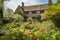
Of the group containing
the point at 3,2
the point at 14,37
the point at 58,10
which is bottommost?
the point at 58,10

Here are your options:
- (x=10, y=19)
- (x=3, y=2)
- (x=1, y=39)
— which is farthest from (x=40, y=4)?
(x=1, y=39)

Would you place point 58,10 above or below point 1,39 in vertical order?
below

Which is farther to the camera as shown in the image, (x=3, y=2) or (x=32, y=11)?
(x=32, y=11)

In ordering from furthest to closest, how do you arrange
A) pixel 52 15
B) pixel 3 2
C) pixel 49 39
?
pixel 52 15 → pixel 3 2 → pixel 49 39

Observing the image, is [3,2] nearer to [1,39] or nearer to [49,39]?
[1,39]

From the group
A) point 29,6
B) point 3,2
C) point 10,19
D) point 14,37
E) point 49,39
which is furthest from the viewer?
point 29,6

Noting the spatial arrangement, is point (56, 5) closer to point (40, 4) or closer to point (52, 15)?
point (52, 15)

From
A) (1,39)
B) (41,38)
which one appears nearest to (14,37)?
(1,39)

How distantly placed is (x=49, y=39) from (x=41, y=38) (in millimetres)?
513

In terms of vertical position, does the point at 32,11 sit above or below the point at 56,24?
below

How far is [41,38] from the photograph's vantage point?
40.8ft

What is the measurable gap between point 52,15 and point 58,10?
0.80 metres

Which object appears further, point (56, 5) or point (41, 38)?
point (56, 5)

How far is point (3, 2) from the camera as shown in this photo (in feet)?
53.1
